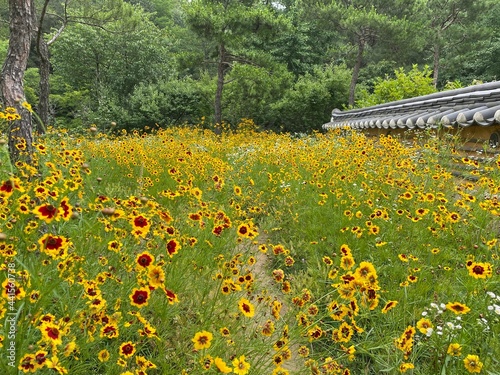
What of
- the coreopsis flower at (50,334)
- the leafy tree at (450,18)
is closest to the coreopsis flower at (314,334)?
the coreopsis flower at (50,334)

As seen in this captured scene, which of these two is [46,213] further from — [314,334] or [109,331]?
[314,334]

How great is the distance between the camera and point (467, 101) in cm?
519

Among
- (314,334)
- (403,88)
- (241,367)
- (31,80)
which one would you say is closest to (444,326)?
(314,334)

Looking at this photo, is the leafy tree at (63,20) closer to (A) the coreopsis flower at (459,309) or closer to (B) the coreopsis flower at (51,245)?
(B) the coreopsis flower at (51,245)

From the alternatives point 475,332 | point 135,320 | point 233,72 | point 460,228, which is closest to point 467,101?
point 460,228

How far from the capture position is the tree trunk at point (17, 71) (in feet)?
9.43

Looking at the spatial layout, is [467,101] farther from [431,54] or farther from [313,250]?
[431,54]

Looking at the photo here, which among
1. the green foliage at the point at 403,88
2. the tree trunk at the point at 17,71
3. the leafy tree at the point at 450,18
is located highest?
the leafy tree at the point at 450,18

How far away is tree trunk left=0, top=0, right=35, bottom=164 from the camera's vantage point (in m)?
2.88

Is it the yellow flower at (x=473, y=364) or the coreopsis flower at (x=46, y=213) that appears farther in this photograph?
the yellow flower at (x=473, y=364)

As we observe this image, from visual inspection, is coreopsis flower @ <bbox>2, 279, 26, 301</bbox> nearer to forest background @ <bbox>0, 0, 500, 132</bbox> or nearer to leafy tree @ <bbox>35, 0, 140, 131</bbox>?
leafy tree @ <bbox>35, 0, 140, 131</bbox>

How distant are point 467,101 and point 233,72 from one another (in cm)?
838

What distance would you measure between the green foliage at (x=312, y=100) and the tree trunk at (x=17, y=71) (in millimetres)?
12445

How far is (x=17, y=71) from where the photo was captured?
9.93 ft
